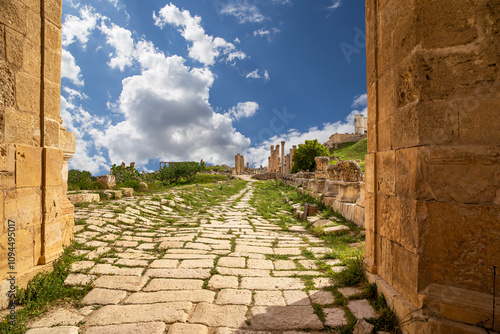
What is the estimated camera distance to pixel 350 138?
6281cm

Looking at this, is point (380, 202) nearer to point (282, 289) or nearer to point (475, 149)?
point (475, 149)

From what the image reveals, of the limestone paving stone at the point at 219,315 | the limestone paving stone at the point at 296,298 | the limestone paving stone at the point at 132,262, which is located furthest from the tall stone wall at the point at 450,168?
the limestone paving stone at the point at 132,262

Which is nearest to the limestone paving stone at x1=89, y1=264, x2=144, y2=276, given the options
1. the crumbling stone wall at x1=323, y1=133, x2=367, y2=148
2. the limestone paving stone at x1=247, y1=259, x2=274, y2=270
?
the limestone paving stone at x1=247, y1=259, x2=274, y2=270

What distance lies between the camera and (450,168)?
2.00 m

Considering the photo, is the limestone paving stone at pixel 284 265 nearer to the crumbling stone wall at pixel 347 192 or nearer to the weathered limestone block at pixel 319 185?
the crumbling stone wall at pixel 347 192

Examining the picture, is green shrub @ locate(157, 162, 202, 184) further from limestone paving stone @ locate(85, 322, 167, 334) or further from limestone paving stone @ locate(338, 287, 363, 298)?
limestone paving stone @ locate(338, 287, 363, 298)

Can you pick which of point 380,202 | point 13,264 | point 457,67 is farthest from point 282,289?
point 13,264

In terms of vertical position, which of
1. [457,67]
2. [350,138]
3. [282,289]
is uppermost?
[350,138]

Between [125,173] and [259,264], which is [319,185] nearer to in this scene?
[259,264]

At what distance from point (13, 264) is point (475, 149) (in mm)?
4566

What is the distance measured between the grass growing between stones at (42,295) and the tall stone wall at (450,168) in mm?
3416

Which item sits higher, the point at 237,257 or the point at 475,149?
the point at 475,149

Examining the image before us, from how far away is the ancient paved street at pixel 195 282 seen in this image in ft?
7.74

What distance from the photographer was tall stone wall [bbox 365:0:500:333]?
191 centimetres
